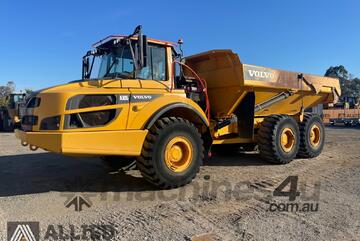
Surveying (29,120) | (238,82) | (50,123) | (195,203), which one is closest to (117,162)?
(29,120)

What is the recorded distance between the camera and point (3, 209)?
4980 mm

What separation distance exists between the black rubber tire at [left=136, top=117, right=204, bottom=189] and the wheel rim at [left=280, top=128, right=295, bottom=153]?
3196 millimetres

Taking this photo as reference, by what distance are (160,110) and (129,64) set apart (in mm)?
1004

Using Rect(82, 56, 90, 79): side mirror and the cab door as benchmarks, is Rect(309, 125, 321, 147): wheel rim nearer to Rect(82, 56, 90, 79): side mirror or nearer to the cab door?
the cab door

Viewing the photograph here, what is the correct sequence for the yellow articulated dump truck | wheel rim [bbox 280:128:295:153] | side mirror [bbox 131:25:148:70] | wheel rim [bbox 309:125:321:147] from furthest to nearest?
wheel rim [bbox 309:125:321:147] < wheel rim [bbox 280:128:295:153] < side mirror [bbox 131:25:148:70] < the yellow articulated dump truck

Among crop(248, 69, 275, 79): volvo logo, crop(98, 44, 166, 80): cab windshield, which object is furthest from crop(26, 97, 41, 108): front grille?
crop(248, 69, 275, 79): volvo logo

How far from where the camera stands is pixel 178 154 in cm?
612

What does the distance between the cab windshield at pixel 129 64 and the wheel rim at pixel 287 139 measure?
143 inches

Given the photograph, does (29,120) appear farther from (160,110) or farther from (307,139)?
(307,139)

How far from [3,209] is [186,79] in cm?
395

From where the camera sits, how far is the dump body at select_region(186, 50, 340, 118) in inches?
301

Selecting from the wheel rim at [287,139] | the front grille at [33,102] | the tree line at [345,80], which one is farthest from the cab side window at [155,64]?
the tree line at [345,80]

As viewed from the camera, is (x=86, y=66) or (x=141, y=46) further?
(x=86, y=66)

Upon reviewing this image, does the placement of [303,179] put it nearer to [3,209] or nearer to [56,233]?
[56,233]
